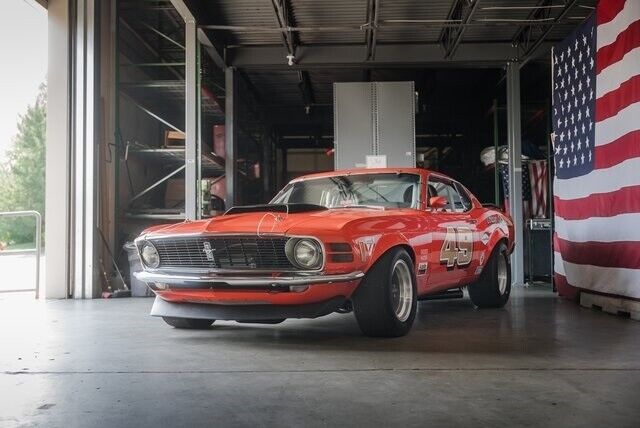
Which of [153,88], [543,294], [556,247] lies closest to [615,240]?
[556,247]

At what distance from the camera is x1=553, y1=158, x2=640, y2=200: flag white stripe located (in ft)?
18.1

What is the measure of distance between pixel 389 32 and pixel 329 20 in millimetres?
1121

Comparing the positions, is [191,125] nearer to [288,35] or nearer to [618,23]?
[288,35]

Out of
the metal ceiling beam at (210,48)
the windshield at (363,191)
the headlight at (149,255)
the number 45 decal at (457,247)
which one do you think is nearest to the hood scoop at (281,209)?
the windshield at (363,191)

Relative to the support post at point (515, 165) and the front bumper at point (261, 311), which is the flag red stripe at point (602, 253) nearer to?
the support post at point (515, 165)

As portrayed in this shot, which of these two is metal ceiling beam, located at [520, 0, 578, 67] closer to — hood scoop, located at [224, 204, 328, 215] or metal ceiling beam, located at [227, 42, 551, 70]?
metal ceiling beam, located at [227, 42, 551, 70]

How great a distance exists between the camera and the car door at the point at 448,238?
5125mm

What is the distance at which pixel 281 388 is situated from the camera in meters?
3.06

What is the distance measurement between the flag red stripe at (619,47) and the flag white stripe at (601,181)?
1.04 meters

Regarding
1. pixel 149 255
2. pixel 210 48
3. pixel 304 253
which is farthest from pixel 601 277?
pixel 210 48

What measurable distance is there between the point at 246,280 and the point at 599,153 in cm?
420

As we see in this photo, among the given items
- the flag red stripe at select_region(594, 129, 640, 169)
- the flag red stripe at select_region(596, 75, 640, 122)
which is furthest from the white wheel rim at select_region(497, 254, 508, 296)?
the flag red stripe at select_region(596, 75, 640, 122)

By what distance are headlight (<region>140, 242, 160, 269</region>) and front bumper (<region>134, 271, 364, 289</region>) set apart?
0.81 ft

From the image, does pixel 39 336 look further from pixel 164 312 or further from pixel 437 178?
pixel 437 178
